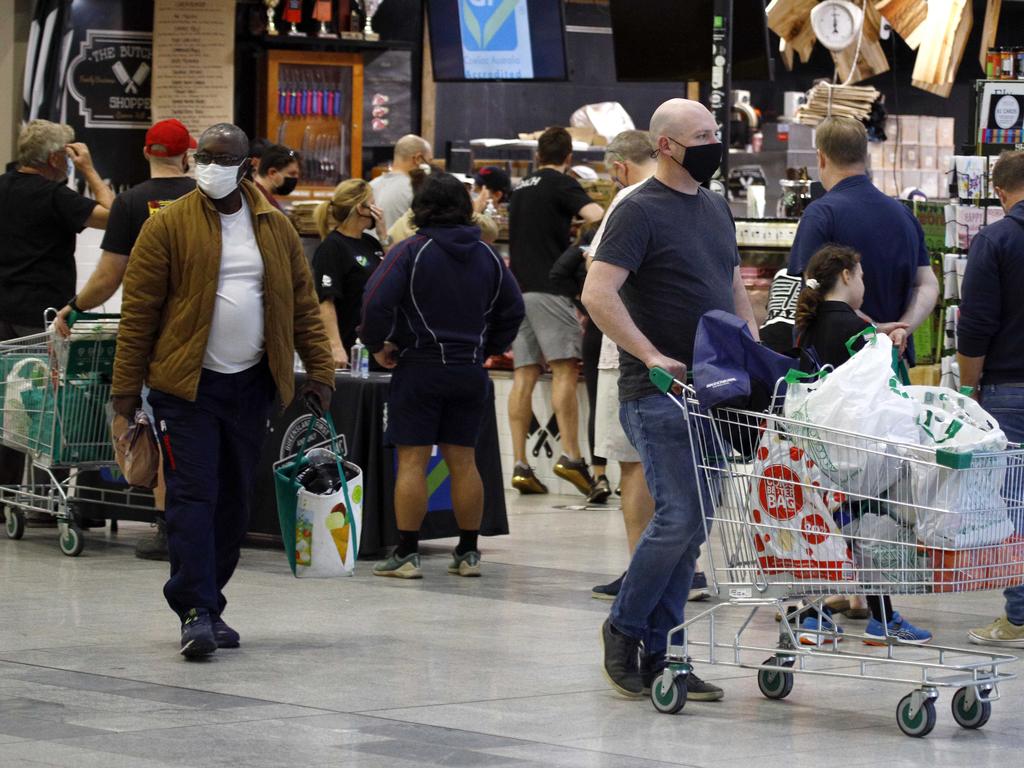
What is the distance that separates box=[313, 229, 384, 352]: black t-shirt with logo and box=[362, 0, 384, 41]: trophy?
223 inches

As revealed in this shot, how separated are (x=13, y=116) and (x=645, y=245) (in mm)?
9897

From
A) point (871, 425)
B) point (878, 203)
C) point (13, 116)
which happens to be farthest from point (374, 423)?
point (13, 116)

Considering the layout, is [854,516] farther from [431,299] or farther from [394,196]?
[394,196]

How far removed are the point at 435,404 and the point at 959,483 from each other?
3.52 metres

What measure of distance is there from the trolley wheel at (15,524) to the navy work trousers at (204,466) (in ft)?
10.8

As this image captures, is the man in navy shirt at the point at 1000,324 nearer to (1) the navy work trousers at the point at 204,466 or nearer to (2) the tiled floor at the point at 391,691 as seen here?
(2) the tiled floor at the point at 391,691

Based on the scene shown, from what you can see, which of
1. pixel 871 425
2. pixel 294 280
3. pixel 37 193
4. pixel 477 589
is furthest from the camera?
pixel 37 193

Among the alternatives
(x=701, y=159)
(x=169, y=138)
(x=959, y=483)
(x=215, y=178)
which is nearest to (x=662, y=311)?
(x=701, y=159)

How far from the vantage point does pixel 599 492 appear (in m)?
11.6

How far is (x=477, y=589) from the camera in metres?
8.27

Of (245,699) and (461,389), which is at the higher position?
(461,389)

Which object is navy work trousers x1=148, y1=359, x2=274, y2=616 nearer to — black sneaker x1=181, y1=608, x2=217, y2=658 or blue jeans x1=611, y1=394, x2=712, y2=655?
black sneaker x1=181, y1=608, x2=217, y2=658

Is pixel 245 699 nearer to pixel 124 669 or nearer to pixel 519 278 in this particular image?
pixel 124 669

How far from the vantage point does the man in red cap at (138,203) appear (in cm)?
843
